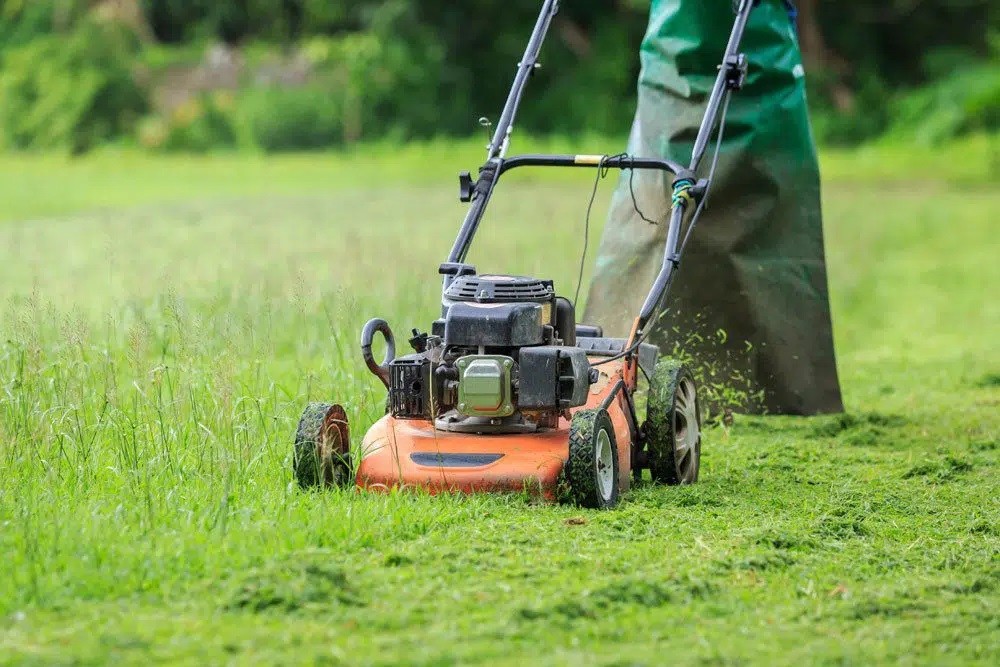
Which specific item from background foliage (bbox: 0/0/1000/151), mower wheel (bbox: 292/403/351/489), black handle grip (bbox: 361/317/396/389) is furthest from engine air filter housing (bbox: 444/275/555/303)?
background foliage (bbox: 0/0/1000/151)

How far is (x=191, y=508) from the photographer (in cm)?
456

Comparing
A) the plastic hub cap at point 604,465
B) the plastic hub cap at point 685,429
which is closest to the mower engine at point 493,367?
the plastic hub cap at point 604,465

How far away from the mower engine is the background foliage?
19.7m

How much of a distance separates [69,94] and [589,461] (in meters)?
23.0

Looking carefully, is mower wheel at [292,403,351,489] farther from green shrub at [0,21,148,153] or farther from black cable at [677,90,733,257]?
green shrub at [0,21,148,153]

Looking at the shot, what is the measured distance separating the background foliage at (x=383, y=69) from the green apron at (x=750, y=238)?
17581 mm

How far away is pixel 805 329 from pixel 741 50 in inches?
46.9

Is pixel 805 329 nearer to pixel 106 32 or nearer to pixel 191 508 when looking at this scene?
pixel 191 508

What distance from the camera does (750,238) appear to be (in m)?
6.78

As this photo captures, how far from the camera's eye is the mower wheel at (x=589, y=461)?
477 centimetres

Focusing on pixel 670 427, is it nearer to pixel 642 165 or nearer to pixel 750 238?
pixel 642 165

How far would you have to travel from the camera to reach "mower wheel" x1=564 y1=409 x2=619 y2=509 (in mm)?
4766

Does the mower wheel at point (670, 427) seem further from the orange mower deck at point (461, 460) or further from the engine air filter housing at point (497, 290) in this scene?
the engine air filter housing at point (497, 290)

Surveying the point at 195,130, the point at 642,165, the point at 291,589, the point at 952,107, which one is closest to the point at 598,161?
the point at 642,165
